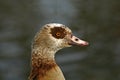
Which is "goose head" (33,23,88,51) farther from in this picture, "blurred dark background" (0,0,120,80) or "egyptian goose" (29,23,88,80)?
"blurred dark background" (0,0,120,80)

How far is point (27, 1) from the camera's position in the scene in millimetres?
13305

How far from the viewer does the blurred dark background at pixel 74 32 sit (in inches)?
399

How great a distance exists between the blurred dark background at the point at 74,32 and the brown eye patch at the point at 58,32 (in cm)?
439

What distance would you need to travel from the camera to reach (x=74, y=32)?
1120cm

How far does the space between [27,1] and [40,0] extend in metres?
0.29

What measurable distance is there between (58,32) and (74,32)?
5.91 metres

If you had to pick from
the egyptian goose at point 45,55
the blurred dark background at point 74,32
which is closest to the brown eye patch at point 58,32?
the egyptian goose at point 45,55

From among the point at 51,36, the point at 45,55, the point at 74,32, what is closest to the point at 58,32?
the point at 51,36

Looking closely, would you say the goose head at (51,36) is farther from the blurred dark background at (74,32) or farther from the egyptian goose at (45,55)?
the blurred dark background at (74,32)

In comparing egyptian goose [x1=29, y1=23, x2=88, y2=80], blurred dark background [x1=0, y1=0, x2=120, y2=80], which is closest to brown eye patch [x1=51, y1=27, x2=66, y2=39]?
egyptian goose [x1=29, y1=23, x2=88, y2=80]

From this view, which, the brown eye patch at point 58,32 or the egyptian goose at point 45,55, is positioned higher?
the brown eye patch at point 58,32

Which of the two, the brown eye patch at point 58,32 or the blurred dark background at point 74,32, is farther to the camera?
the blurred dark background at point 74,32

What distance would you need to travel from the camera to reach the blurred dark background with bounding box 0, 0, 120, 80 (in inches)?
399

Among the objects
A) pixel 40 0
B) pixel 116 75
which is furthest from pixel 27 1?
pixel 116 75
